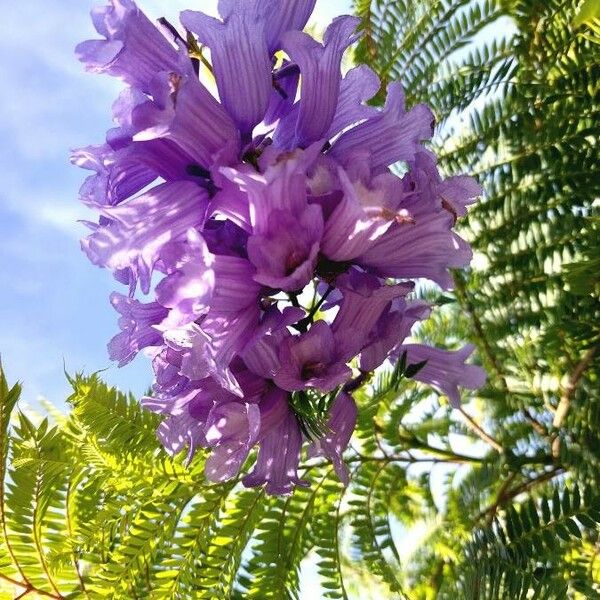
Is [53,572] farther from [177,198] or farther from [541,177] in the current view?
[541,177]

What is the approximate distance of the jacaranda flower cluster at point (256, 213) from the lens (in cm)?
51

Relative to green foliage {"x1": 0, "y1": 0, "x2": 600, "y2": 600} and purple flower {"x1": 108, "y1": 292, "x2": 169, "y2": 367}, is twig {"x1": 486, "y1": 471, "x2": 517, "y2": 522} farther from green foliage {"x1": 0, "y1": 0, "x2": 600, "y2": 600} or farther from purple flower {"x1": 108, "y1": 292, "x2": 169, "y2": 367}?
purple flower {"x1": 108, "y1": 292, "x2": 169, "y2": 367}

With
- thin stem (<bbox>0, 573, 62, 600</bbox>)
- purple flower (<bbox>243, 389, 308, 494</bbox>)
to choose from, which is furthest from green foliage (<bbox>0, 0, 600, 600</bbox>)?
purple flower (<bbox>243, 389, 308, 494</bbox>)

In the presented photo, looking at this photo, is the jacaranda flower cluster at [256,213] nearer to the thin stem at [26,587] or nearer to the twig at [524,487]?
the thin stem at [26,587]

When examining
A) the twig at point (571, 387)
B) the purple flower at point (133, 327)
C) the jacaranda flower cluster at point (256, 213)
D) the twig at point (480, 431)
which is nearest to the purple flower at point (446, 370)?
the jacaranda flower cluster at point (256, 213)

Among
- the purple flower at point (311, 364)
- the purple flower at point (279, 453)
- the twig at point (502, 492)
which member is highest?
the twig at point (502, 492)

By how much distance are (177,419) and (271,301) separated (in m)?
0.14

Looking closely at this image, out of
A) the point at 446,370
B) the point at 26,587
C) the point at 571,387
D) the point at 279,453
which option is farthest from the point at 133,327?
the point at 571,387

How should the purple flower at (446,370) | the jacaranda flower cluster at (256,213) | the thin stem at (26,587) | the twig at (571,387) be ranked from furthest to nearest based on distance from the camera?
the twig at (571,387)
the thin stem at (26,587)
the purple flower at (446,370)
the jacaranda flower cluster at (256,213)

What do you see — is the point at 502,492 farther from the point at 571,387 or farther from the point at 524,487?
the point at 571,387

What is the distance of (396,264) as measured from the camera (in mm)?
566

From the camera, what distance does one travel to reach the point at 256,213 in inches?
19.6

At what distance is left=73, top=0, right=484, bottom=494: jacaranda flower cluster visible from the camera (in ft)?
1.67

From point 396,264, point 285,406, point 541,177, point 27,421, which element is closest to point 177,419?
point 285,406
